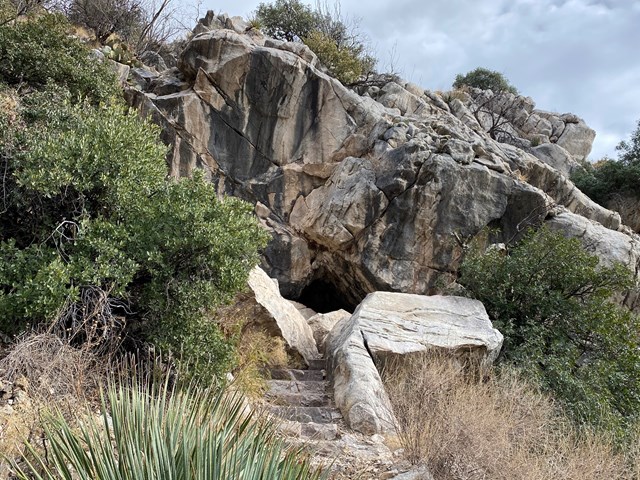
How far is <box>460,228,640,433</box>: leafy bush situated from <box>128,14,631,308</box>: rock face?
2.26 m

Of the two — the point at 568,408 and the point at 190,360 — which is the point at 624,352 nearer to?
the point at 568,408

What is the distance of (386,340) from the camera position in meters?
8.34

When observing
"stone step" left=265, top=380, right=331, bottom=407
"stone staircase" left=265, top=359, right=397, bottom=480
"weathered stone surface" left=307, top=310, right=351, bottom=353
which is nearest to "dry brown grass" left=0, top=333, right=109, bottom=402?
"stone staircase" left=265, top=359, right=397, bottom=480

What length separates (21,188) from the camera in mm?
5910

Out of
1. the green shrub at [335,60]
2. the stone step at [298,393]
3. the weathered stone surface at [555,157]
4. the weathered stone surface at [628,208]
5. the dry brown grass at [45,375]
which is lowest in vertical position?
the stone step at [298,393]

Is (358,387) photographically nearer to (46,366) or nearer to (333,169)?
(46,366)

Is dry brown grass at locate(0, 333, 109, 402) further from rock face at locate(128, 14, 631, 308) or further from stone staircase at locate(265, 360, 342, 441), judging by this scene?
rock face at locate(128, 14, 631, 308)

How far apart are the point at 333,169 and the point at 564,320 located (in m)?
7.77

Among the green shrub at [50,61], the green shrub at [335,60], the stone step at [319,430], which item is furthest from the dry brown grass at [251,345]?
the green shrub at [335,60]

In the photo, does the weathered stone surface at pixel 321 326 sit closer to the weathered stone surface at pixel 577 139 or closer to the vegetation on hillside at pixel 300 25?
the vegetation on hillside at pixel 300 25

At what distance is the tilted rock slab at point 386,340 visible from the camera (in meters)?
6.79

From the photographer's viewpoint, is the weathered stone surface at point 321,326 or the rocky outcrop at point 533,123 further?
the rocky outcrop at point 533,123

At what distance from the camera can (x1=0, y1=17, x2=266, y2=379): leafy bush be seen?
5457 mm

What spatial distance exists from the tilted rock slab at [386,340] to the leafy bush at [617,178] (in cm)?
1335
